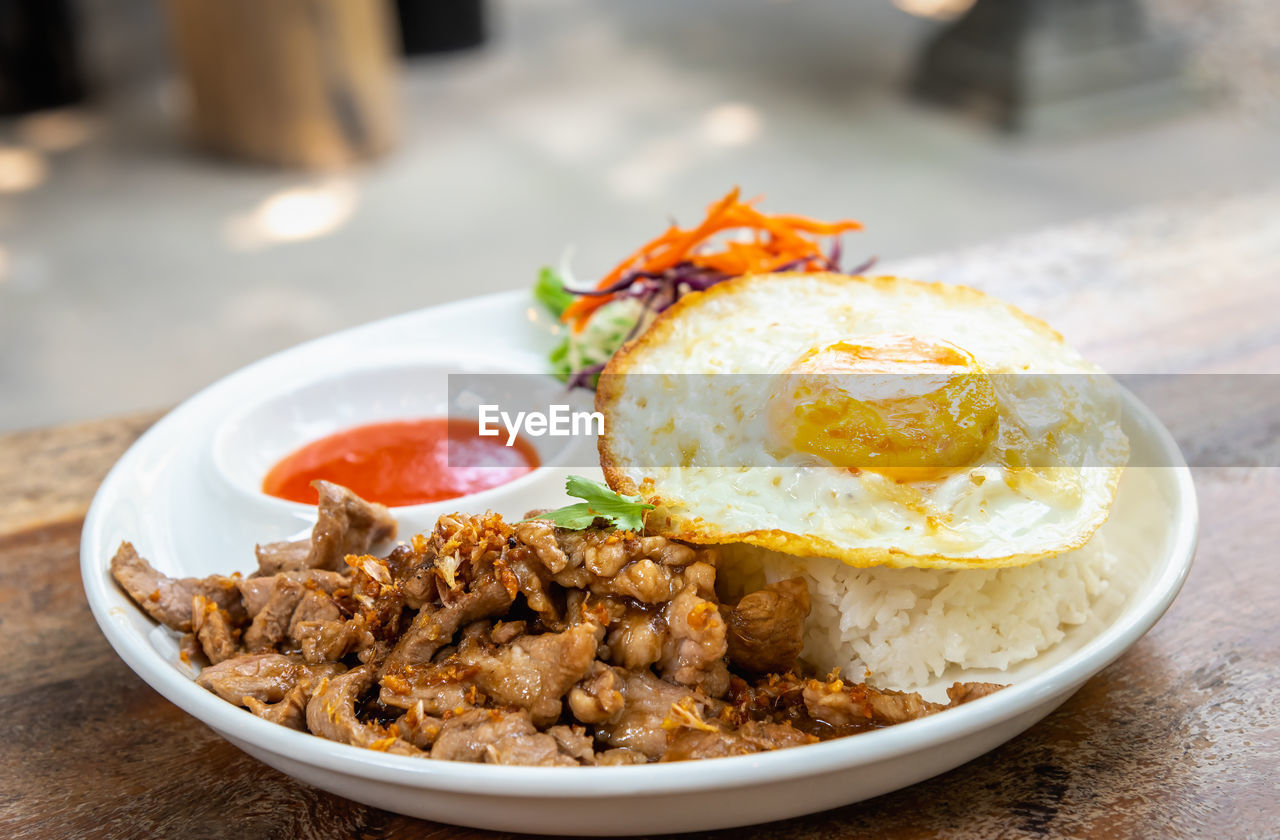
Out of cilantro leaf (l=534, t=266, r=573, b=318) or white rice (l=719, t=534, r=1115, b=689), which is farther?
cilantro leaf (l=534, t=266, r=573, b=318)

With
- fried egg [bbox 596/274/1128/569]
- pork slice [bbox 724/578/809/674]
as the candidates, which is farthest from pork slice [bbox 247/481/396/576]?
pork slice [bbox 724/578/809/674]

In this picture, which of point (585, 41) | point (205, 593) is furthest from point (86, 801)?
point (585, 41)

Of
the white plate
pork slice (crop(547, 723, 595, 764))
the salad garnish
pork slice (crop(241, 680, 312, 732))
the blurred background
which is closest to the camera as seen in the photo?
the white plate

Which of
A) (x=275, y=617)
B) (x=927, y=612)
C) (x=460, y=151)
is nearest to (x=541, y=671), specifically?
(x=275, y=617)

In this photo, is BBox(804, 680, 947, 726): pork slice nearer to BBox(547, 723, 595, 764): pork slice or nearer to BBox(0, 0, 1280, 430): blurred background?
BBox(547, 723, 595, 764): pork slice

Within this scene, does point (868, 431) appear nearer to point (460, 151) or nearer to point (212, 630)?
point (212, 630)

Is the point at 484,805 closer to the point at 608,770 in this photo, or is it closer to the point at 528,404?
the point at 608,770
